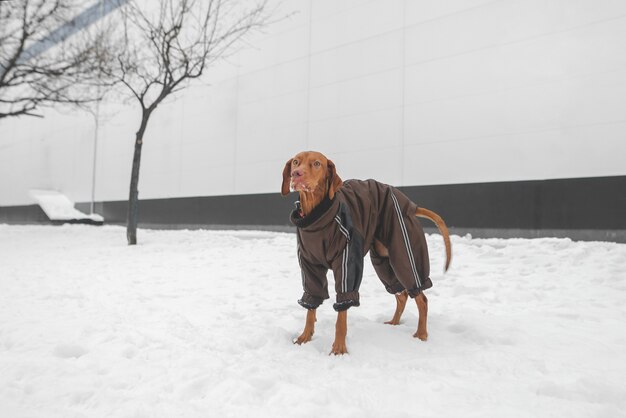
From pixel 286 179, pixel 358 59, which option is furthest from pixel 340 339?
pixel 358 59

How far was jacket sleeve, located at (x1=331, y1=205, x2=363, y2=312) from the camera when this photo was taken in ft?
8.93

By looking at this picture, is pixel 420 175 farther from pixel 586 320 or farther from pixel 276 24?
pixel 276 24

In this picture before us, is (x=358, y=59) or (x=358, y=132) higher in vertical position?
(x=358, y=59)

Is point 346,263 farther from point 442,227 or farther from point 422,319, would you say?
point 442,227

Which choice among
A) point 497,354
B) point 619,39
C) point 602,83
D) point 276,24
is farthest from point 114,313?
point 276,24

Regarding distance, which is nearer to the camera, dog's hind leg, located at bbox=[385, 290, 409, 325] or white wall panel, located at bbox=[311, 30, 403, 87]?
dog's hind leg, located at bbox=[385, 290, 409, 325]

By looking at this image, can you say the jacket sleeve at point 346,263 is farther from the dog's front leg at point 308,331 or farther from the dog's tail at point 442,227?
the dog's tail at point 442,227

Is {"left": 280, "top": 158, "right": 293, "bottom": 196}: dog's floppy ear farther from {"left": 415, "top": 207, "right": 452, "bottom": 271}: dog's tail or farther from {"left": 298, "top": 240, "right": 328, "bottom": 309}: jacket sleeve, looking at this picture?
{"left": 415, "top": 207, "right": 452, "bottom": 271}: dog's tail

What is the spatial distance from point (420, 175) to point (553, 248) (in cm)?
293

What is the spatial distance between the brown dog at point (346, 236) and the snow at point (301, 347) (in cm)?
37

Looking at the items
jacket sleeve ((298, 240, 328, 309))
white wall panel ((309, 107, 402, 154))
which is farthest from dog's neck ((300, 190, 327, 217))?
white wall panel ((309, 107, 402, 154))

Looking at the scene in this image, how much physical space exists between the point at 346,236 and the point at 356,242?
0.30ft

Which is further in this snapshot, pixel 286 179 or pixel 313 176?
pixel 286 179

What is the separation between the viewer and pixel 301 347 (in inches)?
113
